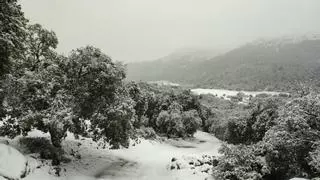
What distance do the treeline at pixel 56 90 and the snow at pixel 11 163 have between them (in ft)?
11.9

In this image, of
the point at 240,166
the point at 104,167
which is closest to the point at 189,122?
the point at 104,167

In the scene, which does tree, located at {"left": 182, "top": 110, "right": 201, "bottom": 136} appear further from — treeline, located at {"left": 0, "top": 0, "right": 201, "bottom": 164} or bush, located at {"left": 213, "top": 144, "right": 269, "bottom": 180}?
bush, located at {"left": 213, "top": 144, "right": 269, "bottom": 180}

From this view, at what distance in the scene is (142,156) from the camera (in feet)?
134

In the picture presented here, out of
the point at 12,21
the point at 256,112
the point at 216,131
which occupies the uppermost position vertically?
the point at 12,21

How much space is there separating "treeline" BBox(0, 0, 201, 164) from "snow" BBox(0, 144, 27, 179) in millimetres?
3613

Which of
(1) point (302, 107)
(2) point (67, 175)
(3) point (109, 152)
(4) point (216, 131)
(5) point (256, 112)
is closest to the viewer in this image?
(2) point (67, 175)

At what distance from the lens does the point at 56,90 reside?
93.8 ft

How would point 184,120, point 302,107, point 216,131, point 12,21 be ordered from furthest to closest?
point 216,131 → point 184,120 → point 302,107 → point 12,21

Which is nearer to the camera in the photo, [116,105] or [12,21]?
[12,21]

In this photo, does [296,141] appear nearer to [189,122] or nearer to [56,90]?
[56,90]

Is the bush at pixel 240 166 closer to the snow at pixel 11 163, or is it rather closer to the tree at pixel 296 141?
the tree at pixel 296 141

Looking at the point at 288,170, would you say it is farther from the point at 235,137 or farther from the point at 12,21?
the point at 235,137

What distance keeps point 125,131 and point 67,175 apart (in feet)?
20.1

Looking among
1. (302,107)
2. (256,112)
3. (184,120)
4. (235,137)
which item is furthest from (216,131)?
(302,107)
